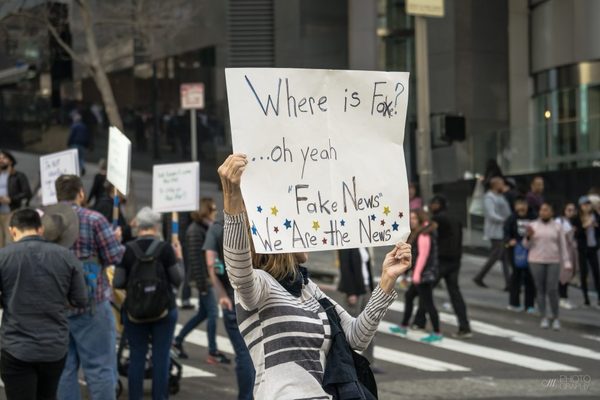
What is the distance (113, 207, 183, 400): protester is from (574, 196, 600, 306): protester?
9987mm

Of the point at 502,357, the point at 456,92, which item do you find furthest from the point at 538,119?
the point at 502,357

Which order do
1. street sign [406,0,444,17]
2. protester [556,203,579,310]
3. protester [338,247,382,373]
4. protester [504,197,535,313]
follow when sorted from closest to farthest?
protester [338,247,382,373] → protester [504,197,535,313] → protester [556,203,579,310] → street sign [406,0,444,17]

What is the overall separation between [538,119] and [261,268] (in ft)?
84.5

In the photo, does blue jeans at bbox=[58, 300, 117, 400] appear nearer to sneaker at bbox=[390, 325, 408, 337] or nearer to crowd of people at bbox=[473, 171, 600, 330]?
sneaker at bbox=[390, 325, 408, 337]

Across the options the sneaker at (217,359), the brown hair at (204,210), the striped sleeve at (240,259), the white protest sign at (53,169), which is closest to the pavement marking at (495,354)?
the sneaker at (217,359)

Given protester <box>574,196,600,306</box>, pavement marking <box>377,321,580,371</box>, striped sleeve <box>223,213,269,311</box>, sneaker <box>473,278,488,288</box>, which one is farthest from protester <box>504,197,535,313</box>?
striped sleeve <box>223,213,269,311</box>

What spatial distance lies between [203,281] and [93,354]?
4149mm

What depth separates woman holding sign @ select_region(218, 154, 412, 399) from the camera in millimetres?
5180

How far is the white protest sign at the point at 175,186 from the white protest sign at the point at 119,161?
309 cm

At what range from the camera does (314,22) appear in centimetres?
3200

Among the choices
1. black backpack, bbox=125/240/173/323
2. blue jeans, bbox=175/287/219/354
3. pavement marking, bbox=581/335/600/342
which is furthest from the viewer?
pavement marking, bbox=581/335/600/342

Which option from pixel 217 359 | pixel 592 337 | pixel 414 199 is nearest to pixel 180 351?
pixel 217 359

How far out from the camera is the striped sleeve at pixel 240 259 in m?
5.17

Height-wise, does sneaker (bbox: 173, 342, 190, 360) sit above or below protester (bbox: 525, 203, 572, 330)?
below
